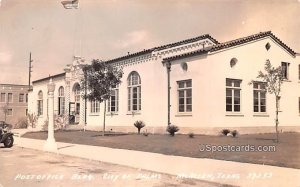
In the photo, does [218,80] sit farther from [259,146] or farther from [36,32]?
[36,32]

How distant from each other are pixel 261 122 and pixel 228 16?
1234 centimetres

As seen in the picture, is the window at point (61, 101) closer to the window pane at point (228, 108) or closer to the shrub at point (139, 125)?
the shrub at point (139, 125)

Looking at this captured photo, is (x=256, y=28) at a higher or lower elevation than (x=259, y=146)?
higher

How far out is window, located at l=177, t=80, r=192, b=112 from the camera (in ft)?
70.5

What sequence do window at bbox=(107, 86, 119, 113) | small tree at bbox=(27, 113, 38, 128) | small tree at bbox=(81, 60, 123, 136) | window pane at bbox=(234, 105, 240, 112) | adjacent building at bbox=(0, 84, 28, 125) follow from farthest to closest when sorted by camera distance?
adjacent building at bbox=(0, 84, 28, 125), small tree at bbox=(27, 113, 38, 128), window at bbox=(107, 86, 119, 113), small tree at bbox=(81, 60, 123, 136), window pane at bbox=(234, 105, 240, 112)

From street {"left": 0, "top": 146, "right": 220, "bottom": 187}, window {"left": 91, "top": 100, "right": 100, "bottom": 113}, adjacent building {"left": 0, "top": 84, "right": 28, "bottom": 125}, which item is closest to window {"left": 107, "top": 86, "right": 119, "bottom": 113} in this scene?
window {"left": 91, "top": 100, "right": 100, "bottom": 113}

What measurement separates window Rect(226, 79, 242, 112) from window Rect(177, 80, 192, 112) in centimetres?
201

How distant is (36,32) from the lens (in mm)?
10047

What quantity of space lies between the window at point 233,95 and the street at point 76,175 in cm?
1001

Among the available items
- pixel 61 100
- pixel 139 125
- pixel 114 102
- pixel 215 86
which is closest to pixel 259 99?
pixel 215 86

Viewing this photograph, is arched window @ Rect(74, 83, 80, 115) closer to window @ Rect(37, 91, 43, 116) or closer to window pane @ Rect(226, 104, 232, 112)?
window @ Rect(37, 91, 43, 116)

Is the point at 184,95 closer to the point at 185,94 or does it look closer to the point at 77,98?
the point at 185,94

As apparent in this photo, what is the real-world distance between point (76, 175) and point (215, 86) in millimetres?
11868

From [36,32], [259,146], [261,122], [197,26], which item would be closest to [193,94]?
[261,122]
